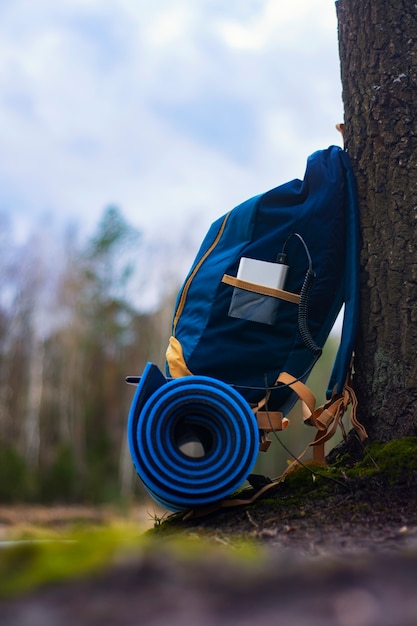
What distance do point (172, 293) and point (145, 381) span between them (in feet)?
77.1

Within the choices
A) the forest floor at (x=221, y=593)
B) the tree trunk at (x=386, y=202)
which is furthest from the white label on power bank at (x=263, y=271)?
the forest floor at (x=221, y=593)

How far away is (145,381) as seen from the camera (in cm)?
286

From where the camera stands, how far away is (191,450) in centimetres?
285

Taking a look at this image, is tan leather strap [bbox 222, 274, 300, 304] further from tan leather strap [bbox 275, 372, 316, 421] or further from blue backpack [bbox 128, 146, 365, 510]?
tan leather strap [bbox 275, 372, 316, 421]

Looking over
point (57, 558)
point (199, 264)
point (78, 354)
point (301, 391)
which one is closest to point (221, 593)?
point (57, 558)

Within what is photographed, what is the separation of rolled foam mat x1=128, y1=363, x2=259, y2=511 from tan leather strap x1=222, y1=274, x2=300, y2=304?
0.51 m

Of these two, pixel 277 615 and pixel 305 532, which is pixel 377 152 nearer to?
A: pixel 305 532

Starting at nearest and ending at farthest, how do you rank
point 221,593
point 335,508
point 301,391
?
point 221,593, point 335,508, point 301,391

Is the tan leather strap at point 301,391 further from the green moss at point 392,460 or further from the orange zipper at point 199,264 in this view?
the orange zipper at point 199,264

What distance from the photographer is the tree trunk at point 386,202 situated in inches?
119

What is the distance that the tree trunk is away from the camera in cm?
304

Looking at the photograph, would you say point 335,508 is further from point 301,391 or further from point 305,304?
point 305,304

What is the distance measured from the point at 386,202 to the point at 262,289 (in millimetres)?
677

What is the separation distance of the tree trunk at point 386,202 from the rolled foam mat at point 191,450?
66 cm
